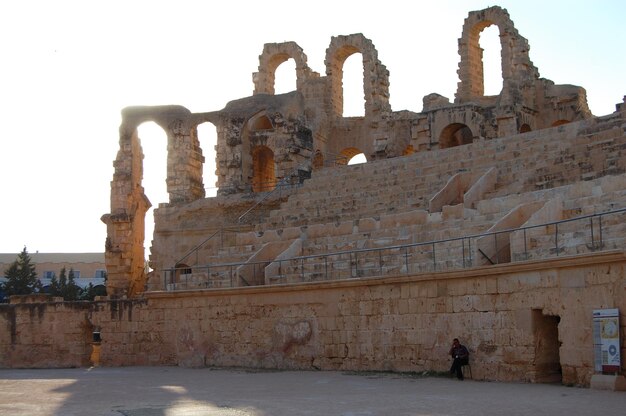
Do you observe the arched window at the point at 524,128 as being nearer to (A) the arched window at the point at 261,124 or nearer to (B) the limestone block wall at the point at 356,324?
(A) the arched window at the point at 261,124

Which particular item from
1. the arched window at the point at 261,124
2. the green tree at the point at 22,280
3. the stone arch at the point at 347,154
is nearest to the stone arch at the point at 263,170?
the arched window at the point at 261,124

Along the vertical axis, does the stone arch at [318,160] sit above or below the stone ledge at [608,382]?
above

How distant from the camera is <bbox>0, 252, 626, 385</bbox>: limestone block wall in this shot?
13.7 m

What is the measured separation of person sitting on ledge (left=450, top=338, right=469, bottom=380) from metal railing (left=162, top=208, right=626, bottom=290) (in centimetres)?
148

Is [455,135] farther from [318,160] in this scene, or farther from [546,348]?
[546,348]

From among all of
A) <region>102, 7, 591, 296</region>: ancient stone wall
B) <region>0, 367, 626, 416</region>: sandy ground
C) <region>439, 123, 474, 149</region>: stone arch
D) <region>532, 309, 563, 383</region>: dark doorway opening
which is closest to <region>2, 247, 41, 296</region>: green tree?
<region>102, 7, 591, 296</region>: ancient stone wall

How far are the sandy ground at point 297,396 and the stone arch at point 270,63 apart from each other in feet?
67.9

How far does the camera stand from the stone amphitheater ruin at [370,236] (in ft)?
48.3

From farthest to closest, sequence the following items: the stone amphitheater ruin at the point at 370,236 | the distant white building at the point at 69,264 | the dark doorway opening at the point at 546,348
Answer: the distant white building at the point at 69,264 → the stone amphitheater ruin at the point at 370,236 → the dark doorway opening at the point at 546,348

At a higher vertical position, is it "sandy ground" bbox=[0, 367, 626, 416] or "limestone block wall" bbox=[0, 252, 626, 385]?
"limestone block wall" bbox=[0, 252, 626, 385]

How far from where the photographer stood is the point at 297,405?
11.8 meters

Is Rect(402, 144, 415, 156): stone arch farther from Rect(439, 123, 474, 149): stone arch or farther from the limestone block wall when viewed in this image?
the limestone block wall

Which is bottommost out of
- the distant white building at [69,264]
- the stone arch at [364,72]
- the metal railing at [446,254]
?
the metal railing at [446,254]

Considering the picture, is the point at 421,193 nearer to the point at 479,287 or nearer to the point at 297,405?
the point at 479,287
